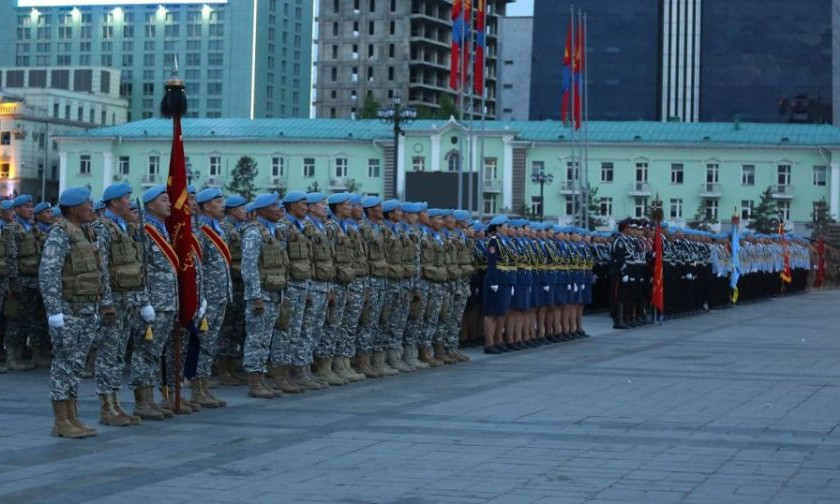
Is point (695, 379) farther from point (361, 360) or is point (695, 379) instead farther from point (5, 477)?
point (5, 477)

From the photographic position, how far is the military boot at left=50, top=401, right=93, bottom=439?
12.1 metres

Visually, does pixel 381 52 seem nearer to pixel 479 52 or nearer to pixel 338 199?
pixel 479 52

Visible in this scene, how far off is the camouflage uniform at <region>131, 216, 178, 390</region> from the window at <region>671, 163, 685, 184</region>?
82530 millimetres

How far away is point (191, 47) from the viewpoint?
152 meters

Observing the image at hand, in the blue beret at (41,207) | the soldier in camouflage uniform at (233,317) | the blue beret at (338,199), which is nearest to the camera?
the soldier in camouflage uniform at (233,317)

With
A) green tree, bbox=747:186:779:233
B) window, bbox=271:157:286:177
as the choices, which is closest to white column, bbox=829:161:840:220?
green tree, bbox=747:186:779:233

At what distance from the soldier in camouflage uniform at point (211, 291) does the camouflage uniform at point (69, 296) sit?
85.8 inches

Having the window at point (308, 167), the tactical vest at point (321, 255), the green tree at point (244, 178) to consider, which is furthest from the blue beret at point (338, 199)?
the window at point (308, 167)

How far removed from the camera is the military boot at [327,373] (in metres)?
16.8

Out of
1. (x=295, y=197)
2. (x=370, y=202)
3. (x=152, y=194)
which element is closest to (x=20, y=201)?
(x=295, y=197)

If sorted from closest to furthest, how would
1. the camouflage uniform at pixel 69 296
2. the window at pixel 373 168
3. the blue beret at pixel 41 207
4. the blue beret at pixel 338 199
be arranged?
1. the camouflage uniform at pixel 69 296
2. the blue beret at pixel 338 199
3. the blue beret at pixel 41 207
4. the window at pixel 373 168

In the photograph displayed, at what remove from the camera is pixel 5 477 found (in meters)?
10.3

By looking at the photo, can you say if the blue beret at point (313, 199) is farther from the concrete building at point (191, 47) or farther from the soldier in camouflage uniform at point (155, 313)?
the concrete building at point (191, 47)

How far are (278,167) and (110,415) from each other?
84.8 m
